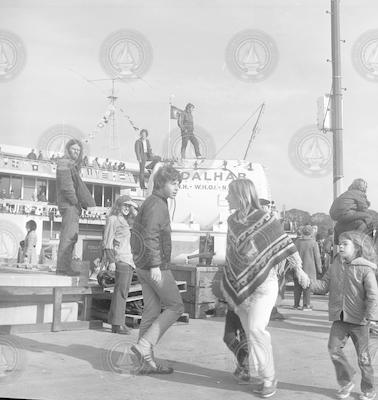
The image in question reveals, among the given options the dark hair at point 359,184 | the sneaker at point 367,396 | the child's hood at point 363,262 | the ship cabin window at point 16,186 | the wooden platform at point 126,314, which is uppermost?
the ship cabin window at point 16,186

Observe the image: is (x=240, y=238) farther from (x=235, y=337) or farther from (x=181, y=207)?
(x=181, y=207)

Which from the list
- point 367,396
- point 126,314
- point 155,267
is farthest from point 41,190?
point 367,396

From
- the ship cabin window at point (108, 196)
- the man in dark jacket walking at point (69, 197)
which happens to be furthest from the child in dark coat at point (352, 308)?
the ship cabin window at point (108, 196)

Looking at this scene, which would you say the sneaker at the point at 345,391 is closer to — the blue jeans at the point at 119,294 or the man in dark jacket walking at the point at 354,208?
the man in dark jacket walking at the point at 354,208

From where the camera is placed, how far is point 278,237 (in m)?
4.12

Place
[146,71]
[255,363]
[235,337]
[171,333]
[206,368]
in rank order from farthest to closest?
1. [171,333]
2. [146,71]
3. [206,368]
4. [235,337]
5. [255,363]

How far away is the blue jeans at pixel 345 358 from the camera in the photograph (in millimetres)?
3973

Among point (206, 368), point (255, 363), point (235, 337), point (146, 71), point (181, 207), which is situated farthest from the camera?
point (181, 207)

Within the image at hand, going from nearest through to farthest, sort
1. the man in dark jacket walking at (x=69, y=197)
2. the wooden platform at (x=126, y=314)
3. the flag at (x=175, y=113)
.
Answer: the man in dark jacket walking at (x=69, y=197) < the wooden platform at (x=126, y=314) < the flag at (x=175, y=113)

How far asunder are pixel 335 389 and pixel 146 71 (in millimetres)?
3446

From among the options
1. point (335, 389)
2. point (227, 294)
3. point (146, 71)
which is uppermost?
point (146, 71)

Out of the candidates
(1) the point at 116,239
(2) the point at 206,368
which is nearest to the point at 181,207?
(1) the point at 116,239

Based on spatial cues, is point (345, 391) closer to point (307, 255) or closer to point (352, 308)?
point (352, 308)

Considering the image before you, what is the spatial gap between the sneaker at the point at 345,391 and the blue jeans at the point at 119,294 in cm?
274
